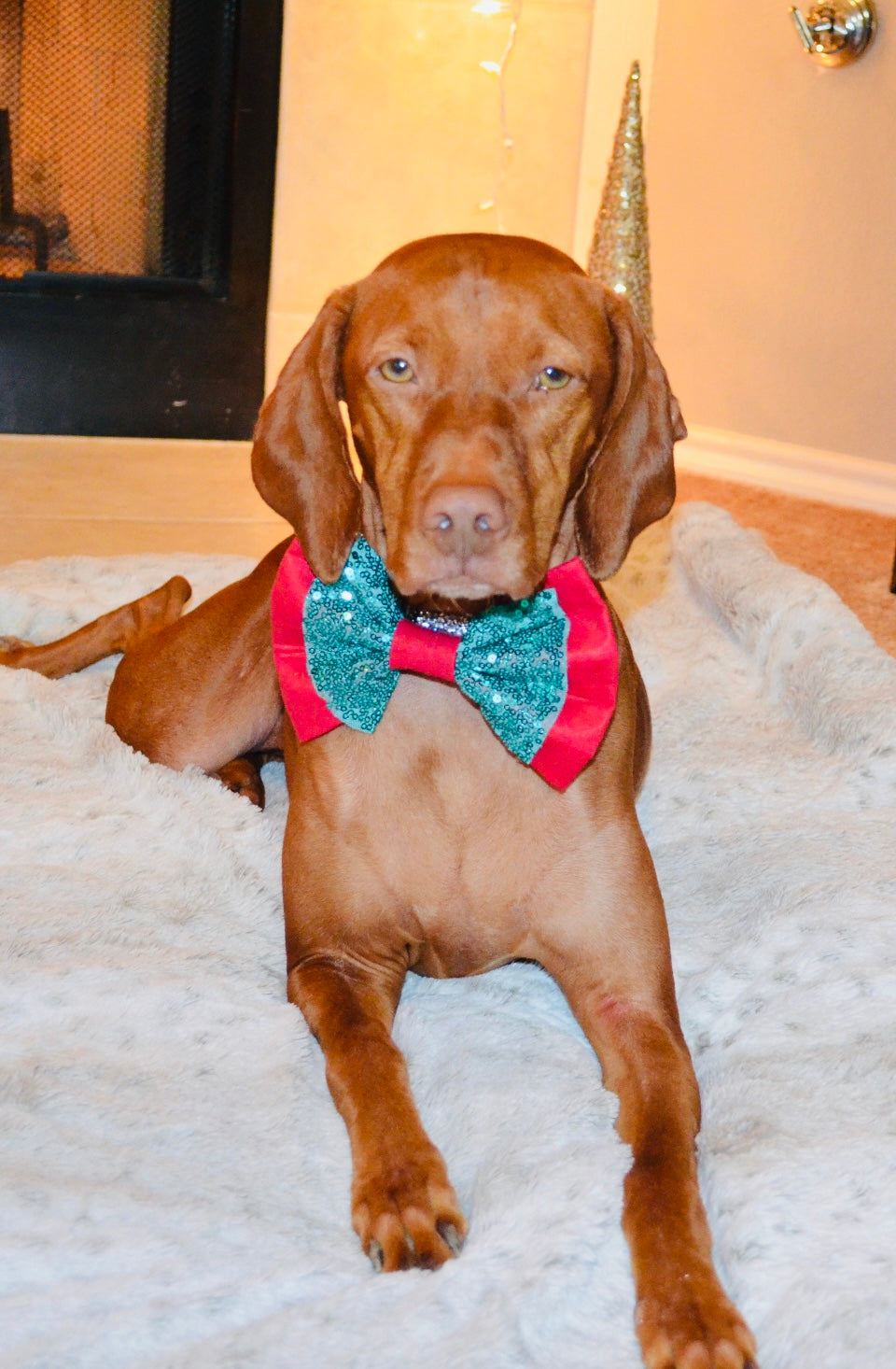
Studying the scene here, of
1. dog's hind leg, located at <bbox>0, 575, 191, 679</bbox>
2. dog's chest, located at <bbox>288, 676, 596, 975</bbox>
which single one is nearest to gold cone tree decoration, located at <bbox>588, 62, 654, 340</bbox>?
dog's hind leg, located at <bbox>0, 575, 191, 679</bbox>

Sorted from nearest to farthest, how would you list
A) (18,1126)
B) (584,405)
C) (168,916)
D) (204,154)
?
(18,1126) → (584,405) → (168,916) → (204,154)

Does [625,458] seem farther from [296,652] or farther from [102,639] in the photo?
[102,639]

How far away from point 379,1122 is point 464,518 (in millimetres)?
682

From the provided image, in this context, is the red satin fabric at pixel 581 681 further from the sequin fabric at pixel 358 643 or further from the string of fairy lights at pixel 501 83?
the string of fairy lights at pixel 501 83

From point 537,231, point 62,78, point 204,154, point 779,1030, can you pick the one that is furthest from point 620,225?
point 779,1030

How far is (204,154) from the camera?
17.7 feet

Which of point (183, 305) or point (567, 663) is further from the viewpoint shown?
point (183, 305)

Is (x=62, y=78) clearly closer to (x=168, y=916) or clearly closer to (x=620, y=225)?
(x=620, y=225)

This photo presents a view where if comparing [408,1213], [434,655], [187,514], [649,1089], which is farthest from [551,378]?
[187,514]

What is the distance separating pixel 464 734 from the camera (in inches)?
82.0

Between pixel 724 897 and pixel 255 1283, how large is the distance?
1.10 metres

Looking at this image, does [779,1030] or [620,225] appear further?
[620,225]

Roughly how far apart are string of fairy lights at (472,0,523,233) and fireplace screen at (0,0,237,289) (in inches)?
37.7

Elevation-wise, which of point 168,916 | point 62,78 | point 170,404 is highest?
point 62,78
